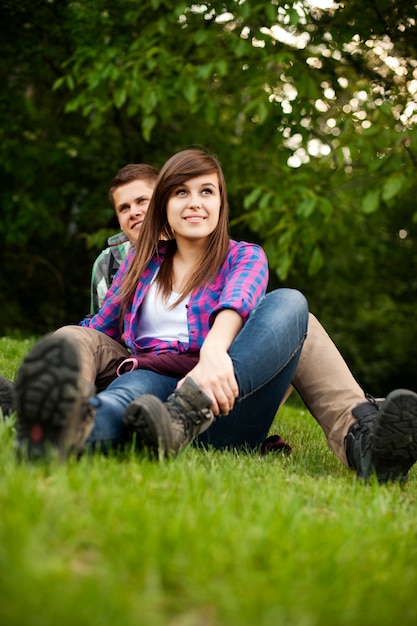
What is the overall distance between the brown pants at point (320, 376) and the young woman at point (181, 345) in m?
0.12

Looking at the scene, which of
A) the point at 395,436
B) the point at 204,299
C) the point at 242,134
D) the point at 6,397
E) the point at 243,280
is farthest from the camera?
the point at 242,134

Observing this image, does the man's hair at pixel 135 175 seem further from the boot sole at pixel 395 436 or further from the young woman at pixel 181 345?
the boot sole at pixel 395 436

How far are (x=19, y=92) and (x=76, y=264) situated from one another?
3091 mm

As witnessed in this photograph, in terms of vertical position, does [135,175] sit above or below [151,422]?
above

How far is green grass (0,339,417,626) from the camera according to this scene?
A: 4.52ft

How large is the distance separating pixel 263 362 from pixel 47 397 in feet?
3.22

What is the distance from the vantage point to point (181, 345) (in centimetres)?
307

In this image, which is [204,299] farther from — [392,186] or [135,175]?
[392,186]

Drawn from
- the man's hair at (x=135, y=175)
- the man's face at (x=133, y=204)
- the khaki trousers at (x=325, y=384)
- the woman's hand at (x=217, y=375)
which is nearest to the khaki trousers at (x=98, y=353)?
the woman's hand at (x=217, y=375)

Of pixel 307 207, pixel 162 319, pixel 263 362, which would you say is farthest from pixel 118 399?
pixel 307 207

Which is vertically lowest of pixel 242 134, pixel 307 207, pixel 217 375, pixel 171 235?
pixel 217 375

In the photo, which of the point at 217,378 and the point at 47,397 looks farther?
the point at 217,378

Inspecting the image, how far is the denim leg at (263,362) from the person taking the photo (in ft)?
8.91

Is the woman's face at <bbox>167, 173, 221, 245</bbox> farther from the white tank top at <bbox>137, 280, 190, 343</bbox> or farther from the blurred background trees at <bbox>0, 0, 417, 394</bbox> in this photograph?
the blurred background trees at <bbox>0, 0, 417, 394</bbox>
